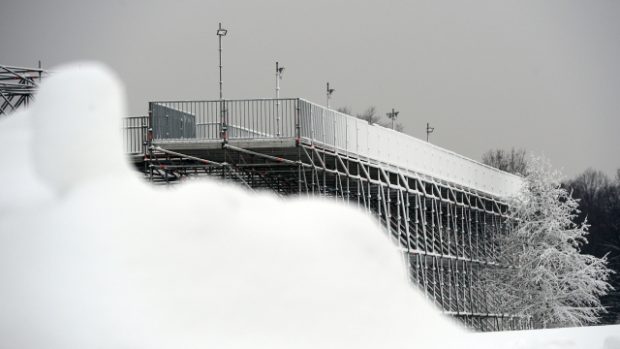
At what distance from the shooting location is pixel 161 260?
3604mm

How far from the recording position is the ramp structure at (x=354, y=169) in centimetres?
3762

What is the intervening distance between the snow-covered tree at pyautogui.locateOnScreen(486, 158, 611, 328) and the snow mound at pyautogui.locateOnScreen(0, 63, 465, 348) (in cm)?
4862

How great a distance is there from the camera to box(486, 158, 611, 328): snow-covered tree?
52.0 m

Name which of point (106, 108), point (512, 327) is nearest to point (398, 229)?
point (512, 327)

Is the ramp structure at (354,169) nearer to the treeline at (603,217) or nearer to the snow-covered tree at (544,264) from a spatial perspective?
the snow-covered tree at (544,264)

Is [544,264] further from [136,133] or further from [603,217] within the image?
[603,217]

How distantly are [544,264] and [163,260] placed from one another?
49043 millimetres

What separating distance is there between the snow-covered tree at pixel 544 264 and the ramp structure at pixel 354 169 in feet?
3.85

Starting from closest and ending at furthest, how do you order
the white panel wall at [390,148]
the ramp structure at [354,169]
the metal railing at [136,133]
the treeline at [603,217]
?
1. the ramp structure at [354,169]
2. the white panel wall at [390,148]
3. the metal railing at [136,133]
4. the treeline at [603,217]

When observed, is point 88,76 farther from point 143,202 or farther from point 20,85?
point 20,85

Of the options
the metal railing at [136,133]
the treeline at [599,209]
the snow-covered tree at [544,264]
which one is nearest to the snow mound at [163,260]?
the metal railing at [136,133]

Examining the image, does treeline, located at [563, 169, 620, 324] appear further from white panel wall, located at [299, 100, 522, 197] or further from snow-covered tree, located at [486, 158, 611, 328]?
snow-covered tree, located at [486, 158, 611, 328]

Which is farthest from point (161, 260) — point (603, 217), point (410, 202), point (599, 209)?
point (599, 209)

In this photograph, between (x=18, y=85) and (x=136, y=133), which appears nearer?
(x=18, y=85)
